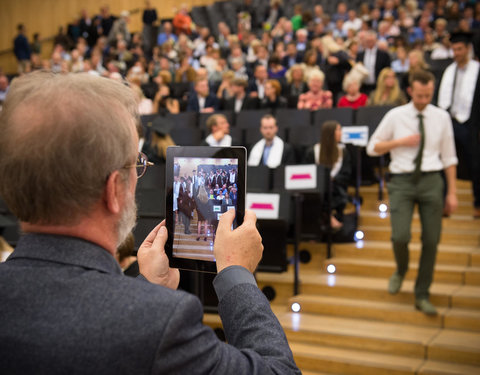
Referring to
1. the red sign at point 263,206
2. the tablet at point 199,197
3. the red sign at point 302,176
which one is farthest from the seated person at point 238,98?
the tablet at point 199,197

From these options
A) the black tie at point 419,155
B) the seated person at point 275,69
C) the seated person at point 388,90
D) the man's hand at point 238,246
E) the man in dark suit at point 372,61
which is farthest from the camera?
the seated person at point 275,69

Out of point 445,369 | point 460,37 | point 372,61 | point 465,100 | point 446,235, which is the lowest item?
point 445,369

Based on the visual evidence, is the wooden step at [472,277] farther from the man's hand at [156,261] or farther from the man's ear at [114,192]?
the man's ear at [114,192]

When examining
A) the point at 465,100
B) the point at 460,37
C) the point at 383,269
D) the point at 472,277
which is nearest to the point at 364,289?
the point at 383,269

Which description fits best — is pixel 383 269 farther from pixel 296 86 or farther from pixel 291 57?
pixel 291 57

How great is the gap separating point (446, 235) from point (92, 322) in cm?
442

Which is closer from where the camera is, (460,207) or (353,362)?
(353,362)

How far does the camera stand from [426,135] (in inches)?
150

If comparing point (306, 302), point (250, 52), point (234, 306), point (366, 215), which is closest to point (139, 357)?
point (234, 306)

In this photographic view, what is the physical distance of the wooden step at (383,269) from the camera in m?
4.40

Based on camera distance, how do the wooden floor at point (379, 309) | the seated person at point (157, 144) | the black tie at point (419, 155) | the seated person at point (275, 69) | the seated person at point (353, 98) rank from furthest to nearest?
the seated person at point (275, 69) → the seated person at point (353, 98) → the black tie at point (419, 155) → the wooden floor at point (379, 309) → the seated person at point (157, 144)

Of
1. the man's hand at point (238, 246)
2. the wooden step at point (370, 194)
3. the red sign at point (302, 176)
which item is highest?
the man's hand at point (238, 246)

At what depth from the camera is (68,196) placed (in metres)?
0.85

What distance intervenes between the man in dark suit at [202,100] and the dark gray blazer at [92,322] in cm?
674
